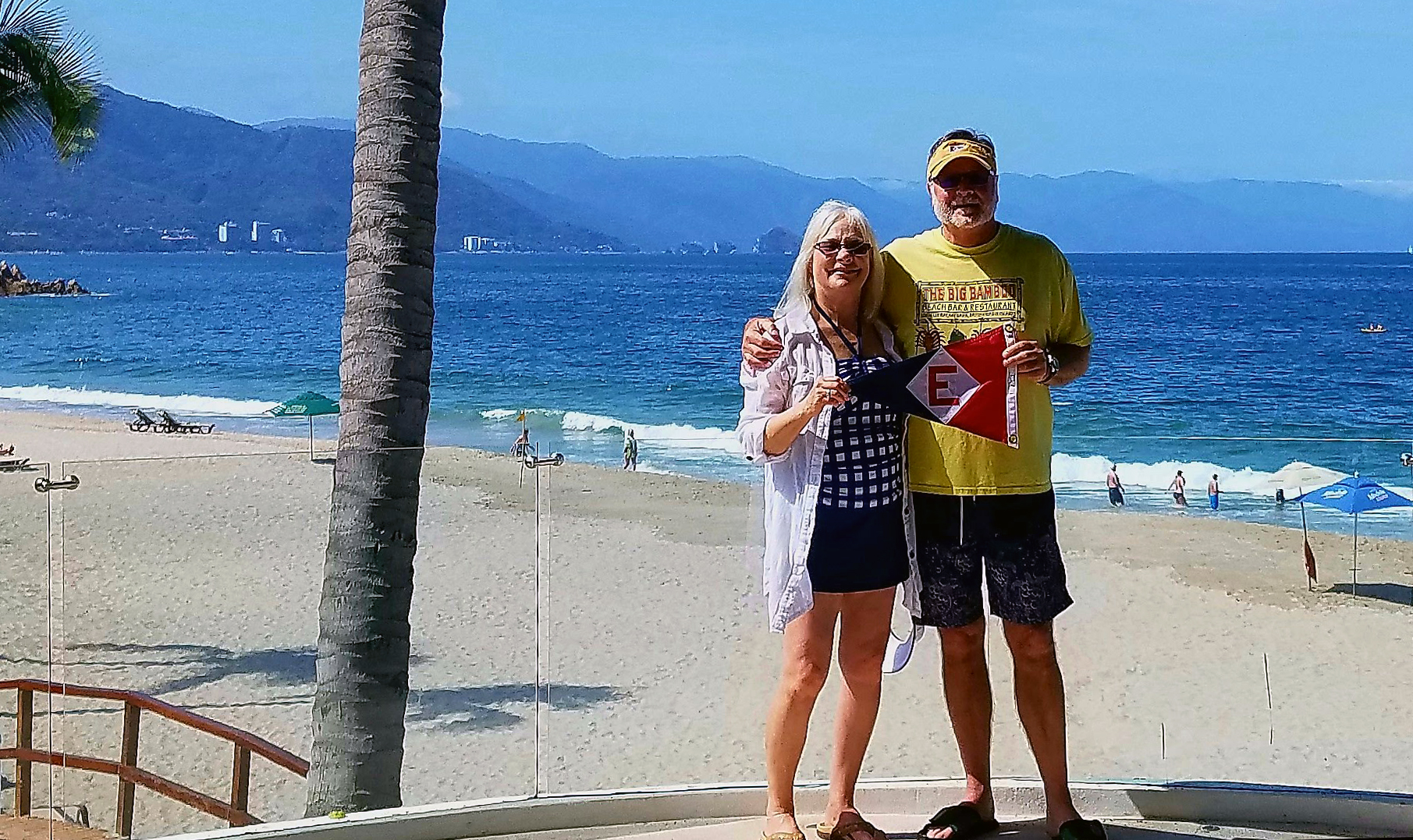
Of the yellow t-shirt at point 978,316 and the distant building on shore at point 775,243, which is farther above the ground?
the distant building on shore at point 775,243

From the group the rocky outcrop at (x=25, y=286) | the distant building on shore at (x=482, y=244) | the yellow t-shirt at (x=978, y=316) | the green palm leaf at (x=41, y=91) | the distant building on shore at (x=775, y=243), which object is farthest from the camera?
the distant building on shore at (x=482, y=244)

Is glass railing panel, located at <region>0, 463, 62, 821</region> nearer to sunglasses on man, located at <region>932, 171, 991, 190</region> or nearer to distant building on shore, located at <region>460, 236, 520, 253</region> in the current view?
sunglasses on man, located at <region>932, 171, 991, 190</region>

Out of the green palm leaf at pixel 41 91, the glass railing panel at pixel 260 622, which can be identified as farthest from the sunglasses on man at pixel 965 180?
the green palm leaf at pixel 41 91

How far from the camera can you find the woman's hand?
332cm

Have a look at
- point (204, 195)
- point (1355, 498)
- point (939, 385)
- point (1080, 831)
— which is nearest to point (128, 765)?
point (939, 385)

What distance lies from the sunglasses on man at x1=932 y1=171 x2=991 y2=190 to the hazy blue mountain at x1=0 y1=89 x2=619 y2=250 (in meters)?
158

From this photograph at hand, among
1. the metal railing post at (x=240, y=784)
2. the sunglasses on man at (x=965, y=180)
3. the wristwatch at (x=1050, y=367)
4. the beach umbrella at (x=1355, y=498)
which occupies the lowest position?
the metal railing post at (x=240, y=784)

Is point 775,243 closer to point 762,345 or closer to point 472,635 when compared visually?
point 472,635

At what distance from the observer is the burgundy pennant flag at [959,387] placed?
343 cm

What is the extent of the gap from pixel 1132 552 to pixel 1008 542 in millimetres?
697

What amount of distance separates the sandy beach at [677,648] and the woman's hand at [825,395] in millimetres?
847

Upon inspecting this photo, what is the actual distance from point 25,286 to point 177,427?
224 feet

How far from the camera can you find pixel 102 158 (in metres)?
166

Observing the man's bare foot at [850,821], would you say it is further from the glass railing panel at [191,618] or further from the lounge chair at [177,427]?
the lounge chair at [177,427]
